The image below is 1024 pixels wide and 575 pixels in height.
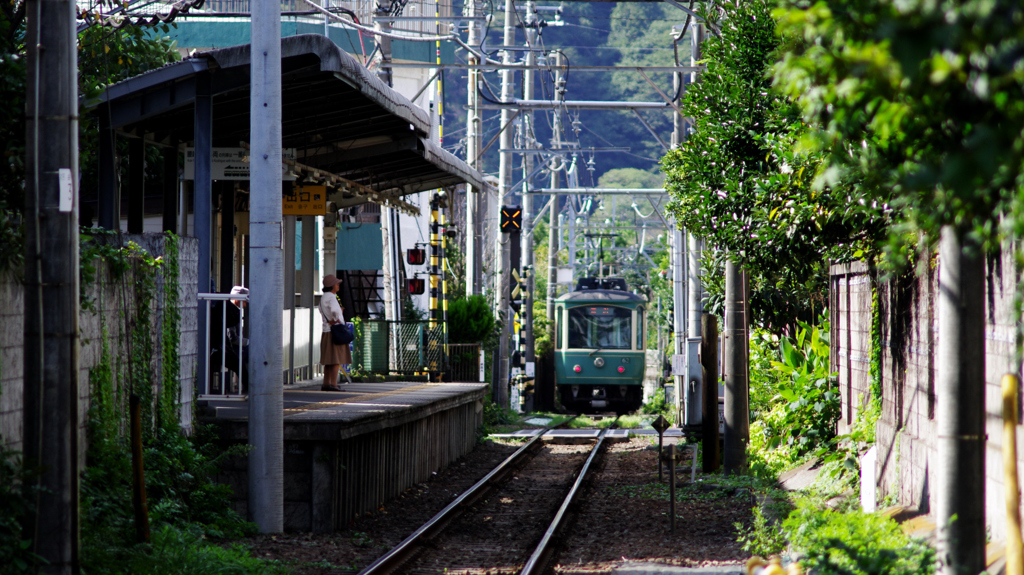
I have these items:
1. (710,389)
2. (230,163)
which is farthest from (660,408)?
(230,163)

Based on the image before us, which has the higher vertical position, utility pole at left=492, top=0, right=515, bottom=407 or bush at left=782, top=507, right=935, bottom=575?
utility pole at left=492, top=0, right=515, bottom=407

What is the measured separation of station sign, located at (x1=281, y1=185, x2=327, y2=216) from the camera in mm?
13766

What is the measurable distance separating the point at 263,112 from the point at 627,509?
575 centimetres

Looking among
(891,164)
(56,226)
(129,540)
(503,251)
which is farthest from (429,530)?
(503,251)

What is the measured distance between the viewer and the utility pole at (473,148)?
20.4m

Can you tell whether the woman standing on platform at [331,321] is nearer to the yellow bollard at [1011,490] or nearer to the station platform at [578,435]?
the station platform at [578,435]

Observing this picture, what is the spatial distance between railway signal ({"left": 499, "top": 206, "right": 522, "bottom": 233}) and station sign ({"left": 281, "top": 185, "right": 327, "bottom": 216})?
8976 mm

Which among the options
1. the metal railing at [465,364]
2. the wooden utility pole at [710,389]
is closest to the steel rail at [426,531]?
the wooden utility pole at [710,389]

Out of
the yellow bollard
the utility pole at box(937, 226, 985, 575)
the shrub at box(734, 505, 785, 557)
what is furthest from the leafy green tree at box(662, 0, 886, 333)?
the utility pole at box(937, 226, 985, 575)

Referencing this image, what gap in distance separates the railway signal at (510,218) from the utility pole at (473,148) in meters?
0.66

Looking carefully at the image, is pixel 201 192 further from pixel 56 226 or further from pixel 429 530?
pixel 56 226

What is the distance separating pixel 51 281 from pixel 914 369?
5753mm

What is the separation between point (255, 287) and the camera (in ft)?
28.4

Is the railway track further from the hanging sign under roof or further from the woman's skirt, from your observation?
the hanging sign under roof
